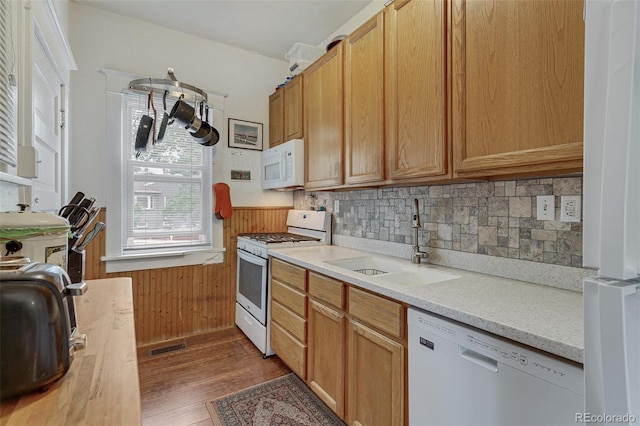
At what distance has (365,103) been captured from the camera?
6.42 ft

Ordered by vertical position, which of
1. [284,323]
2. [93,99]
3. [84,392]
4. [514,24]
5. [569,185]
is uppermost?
[93,99]

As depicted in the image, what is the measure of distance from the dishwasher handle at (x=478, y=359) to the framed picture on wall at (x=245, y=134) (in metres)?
2.71

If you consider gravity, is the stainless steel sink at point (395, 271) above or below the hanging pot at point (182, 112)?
below

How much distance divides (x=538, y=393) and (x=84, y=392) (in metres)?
1.12

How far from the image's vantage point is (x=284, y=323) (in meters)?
2.22

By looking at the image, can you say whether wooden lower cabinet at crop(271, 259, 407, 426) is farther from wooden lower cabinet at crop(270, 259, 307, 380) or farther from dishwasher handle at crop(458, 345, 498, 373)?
dishwasher handle at crop(458, 345, 498, 373)

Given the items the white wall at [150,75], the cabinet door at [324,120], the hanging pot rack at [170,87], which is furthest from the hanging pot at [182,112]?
the cabinet door at [324,120]

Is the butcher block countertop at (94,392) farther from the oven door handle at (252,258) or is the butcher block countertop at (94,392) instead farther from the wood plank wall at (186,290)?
the wood plank wall at (186,290)

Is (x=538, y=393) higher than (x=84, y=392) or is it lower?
lower

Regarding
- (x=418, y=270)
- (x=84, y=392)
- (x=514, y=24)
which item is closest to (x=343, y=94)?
(x=514, y=24)

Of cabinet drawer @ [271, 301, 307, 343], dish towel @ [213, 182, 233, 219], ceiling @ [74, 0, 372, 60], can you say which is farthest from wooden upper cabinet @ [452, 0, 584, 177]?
dish towel @ [213, 182, 233, 219]

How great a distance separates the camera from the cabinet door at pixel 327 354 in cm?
165

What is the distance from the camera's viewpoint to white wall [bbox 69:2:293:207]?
7.92ft

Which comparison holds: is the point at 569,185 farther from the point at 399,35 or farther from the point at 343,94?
the point at 343,94
